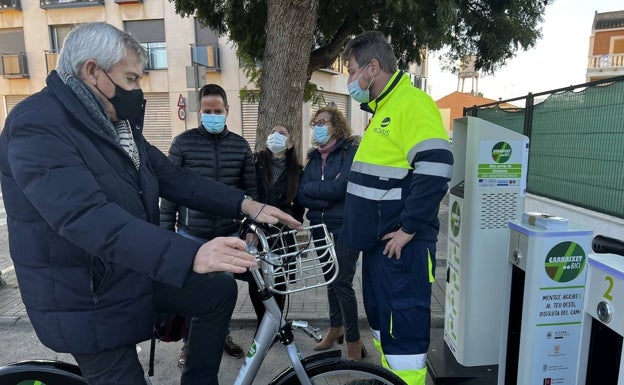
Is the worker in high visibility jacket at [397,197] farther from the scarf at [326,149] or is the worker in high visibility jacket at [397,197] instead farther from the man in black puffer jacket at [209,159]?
the man in black puffer jacket at [209,159]

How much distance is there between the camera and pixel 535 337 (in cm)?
218

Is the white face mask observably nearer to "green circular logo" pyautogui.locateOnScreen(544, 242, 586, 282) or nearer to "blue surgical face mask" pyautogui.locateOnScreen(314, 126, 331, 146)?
"blue surgical face mask" pyautogui.locateOnScreen(314, 126, 331, 146)

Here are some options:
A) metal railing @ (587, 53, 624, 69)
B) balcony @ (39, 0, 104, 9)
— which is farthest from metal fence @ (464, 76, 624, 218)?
metal railing @ (587, 53, 624, 69)

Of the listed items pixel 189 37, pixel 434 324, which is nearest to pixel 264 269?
pixel 434 324

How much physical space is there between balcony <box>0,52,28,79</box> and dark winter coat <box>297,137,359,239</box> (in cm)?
1729

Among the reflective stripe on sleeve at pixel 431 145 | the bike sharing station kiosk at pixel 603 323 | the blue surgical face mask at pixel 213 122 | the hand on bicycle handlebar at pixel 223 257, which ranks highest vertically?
the blue surgical face mask at pixel 213 122

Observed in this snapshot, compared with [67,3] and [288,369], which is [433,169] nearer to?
[288,369]

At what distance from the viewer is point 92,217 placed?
52.1 inches

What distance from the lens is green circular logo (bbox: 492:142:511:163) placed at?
8.28ft

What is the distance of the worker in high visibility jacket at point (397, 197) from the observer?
6.77 feet

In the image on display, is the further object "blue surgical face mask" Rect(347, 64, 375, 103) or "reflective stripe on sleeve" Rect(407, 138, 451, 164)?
"blue surgical face mask" Rect(347, 64, 375, 103)

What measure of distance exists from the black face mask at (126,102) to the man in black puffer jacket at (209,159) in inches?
52.0

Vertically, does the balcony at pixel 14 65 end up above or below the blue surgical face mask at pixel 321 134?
above

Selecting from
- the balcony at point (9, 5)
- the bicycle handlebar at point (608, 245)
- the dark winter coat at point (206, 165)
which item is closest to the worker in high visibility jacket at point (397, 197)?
the bicycle handlebar at point (608, 245)
